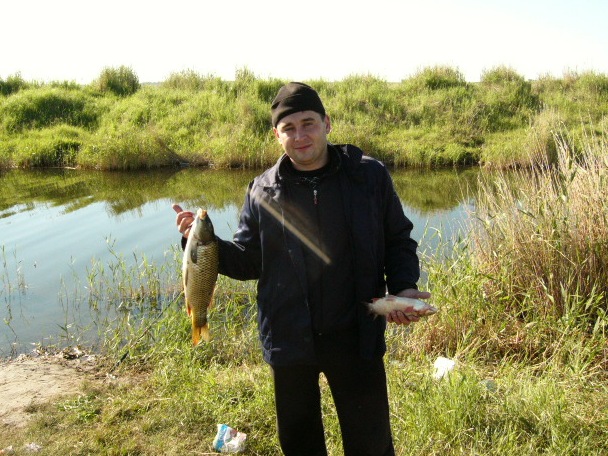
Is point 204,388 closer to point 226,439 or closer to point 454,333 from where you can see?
point 226,439

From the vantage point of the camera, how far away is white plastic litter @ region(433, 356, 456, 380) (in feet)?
13.7

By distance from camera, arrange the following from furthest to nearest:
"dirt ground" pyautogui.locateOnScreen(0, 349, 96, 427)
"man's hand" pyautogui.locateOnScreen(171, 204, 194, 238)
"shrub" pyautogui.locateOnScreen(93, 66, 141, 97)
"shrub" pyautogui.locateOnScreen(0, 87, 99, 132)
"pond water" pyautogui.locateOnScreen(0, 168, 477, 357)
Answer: "shrub" pyautogui.locateOnScreen(93, 66, 141, 97) < "shrub" pyautogui.locateOnScreen(0, 87, 99, 132) < "pond water" pyautogui.locateOnScreen(0, 168, 477, 357) < "dirt ground" pyautogui.locateOnScreen(0, 349, 96, 427) < "man's hand" pyautogui.locateOnScreen(171, 204, 194, 238)

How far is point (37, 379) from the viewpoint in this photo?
4910mm

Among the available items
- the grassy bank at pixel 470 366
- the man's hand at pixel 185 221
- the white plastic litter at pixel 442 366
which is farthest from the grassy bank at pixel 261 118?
the man's hand at pixel 185 221

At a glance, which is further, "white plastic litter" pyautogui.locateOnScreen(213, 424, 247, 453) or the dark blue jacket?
"white plastic litter" pyautogui.locateOnScreen(213, 424, 247, 453)

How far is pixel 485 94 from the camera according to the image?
72.8 feet

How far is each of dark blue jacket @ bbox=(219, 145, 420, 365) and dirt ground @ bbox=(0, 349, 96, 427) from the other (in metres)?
2.52

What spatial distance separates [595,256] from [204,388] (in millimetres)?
3512

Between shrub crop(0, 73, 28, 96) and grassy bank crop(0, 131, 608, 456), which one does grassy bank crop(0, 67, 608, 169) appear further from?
grassy bank crop(0, 131, 608, 456)

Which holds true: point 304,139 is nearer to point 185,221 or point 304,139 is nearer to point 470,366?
point 185,221

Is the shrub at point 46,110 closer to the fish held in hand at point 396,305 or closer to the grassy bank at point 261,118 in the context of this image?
the grassy bank at point 261,118

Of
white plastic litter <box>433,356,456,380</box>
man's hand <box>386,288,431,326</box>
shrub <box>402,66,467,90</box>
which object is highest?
shrub <box>402,66,467,90</box>

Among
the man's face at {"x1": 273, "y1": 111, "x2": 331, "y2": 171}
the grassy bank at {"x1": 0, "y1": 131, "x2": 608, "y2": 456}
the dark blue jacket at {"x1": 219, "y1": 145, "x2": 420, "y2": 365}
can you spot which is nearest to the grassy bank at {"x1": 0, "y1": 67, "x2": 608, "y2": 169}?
the grassy bank at {"x1": 0, "y1": 131, "x2": 608, "y2": 456}

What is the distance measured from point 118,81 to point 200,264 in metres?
26.8
